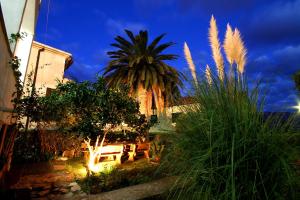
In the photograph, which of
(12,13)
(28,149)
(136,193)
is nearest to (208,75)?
(136,193)

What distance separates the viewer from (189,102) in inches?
76.6

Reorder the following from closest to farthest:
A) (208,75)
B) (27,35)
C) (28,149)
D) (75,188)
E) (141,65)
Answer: (208,75) → (75,188) → (28,149) → (27,35) → (141,65)

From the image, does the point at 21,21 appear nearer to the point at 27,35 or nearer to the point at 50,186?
the point at 27,35

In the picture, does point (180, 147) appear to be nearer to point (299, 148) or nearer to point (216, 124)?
point (216, 124)

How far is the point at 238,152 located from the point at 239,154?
15 mm

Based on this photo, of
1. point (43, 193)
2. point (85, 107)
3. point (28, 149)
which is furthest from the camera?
point (28, 149)

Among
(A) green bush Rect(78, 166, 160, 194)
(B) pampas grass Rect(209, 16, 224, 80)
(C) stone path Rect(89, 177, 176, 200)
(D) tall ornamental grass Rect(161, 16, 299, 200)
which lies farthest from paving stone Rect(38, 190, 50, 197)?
(B) pampas grass Rect(209, 16, 224, 80)

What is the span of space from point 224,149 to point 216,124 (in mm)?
190

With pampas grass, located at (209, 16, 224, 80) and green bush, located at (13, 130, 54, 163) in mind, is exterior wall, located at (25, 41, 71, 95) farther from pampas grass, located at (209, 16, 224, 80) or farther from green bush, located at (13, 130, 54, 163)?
pampas grass, located at (209, 16, 224, 80)

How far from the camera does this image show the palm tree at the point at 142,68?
32.1 feet

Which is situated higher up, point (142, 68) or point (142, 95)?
point (142, 68)

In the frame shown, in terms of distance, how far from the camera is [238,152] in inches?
55.1

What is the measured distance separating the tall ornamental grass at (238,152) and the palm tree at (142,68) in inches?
308

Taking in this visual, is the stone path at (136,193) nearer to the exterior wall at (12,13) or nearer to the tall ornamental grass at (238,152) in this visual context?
the tall ornamental grass at (238,152)
